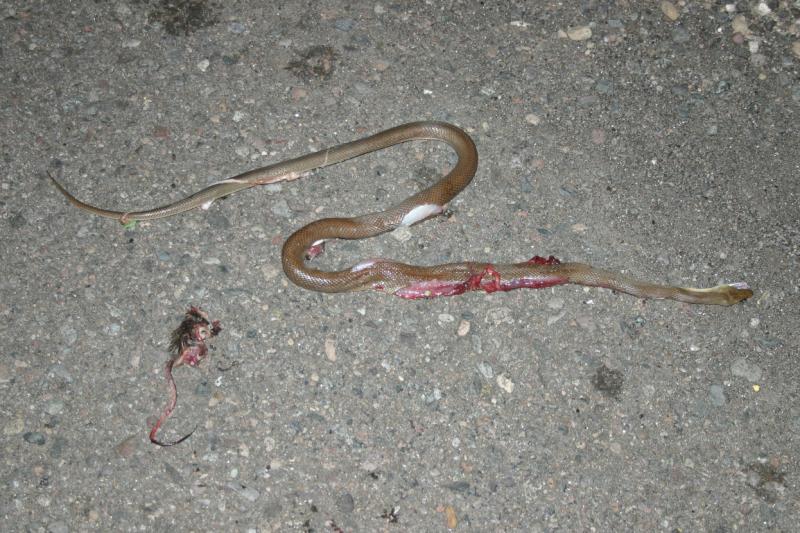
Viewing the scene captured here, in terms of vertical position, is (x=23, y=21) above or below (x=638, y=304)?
above

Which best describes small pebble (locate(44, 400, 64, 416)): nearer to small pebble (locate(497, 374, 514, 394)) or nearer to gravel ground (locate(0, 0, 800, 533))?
gravel ground (locate(0, 0, 800, 533))

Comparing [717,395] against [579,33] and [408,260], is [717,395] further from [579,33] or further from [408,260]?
[579,33]

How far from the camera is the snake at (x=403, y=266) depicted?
3.73 metres

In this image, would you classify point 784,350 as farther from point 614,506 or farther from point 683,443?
point 614,506

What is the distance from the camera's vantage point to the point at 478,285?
376cm

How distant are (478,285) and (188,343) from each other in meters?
1.61

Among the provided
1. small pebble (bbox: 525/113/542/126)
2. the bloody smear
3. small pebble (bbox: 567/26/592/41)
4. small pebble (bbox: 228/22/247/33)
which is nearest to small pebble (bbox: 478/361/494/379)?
the bloody smear

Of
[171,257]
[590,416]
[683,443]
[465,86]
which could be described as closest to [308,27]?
[465,86]

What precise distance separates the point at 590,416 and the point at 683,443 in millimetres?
510

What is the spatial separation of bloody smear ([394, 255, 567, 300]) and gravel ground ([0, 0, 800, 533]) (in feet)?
0.27

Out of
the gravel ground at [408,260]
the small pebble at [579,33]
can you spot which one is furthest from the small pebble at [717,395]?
the small pebble at [579,33]

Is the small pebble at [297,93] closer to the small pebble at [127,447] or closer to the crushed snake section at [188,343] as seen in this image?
the crushed snake section at [188,343]

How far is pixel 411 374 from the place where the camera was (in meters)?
3.60

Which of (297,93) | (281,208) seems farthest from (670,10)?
(281,208)
